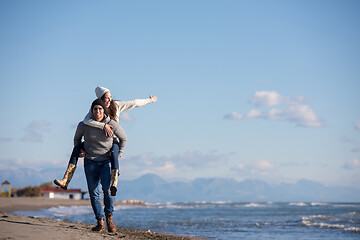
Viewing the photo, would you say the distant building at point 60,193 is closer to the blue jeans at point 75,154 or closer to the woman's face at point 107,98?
the blue jeans at point 75,154

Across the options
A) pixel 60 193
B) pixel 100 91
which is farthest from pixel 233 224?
pixel 60 193

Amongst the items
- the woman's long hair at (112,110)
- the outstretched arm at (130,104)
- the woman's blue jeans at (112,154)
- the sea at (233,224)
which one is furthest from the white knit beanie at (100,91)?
the sea at (233,224)

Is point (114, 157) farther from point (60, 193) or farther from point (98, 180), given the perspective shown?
point (60, 193)

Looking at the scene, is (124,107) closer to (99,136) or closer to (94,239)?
(99,136)

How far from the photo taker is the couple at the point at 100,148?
6.32 metres

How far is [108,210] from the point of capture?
6691 millimetres

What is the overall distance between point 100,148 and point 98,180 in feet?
1.80

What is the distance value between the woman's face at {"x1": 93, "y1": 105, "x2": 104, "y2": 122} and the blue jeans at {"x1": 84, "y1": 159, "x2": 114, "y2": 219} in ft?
2.10

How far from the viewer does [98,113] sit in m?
6.33

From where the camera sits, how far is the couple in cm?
632

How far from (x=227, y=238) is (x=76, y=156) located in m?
6.27

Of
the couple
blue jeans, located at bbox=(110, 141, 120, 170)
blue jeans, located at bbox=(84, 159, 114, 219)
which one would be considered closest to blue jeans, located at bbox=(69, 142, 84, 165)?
the couple

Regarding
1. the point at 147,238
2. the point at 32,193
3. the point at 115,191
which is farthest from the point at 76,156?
the point at 32,193

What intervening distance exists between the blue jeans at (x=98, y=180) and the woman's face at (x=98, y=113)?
641mm
